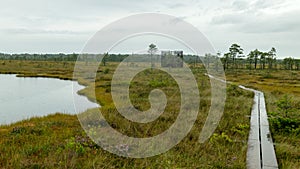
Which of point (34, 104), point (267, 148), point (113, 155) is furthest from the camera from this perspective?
point (34, 104)

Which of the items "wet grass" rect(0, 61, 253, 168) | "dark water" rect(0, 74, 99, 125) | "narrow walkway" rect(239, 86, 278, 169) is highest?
"narrow walkway" rect(239, 86, 278, 169)

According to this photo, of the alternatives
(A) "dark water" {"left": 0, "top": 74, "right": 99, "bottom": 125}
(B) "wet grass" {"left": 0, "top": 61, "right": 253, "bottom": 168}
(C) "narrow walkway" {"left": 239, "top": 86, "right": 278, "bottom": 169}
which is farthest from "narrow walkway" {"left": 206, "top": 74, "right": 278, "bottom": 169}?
(A) "dark water" {"left": 0, "top": 74, "right": 99, "bottom": 125}

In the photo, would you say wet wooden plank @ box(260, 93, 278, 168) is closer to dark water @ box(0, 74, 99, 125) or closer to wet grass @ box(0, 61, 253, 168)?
wet grass @ box(0, 61, 253, 168)

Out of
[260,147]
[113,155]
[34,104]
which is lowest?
[34,104]

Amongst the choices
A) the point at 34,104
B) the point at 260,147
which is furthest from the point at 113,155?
the point at 34,104

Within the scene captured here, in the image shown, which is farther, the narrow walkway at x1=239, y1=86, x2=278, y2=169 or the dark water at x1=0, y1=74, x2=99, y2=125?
the dark water at x1=0, y1=74, x2=99, y2=125

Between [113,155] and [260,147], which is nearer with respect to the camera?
[113,155]

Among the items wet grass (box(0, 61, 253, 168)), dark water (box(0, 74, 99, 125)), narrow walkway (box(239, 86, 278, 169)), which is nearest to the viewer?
narrow walkway (box(239, 86, 278, 169))

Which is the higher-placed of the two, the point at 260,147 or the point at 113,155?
the point at 260,147

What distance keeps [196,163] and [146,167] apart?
101cm

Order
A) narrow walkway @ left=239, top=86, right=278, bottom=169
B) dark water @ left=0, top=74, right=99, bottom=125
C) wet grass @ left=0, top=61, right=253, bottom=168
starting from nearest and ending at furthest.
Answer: narrow walkway @ left=239, top=86, right=278, bottom=169, wet grass @ left=0, top=61, right=253, bottom=168, dark water @ left=0, top=74, right=99, bottom=125

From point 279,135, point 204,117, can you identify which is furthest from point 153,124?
point 279,135

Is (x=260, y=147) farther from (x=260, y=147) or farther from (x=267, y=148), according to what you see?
(x=267, y=148)

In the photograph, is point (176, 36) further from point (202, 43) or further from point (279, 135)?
point (279, 135)
